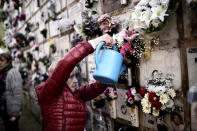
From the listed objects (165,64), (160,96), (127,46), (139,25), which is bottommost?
(160,96)

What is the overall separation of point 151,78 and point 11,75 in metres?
2.07

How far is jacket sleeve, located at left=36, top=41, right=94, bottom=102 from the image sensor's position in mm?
1418

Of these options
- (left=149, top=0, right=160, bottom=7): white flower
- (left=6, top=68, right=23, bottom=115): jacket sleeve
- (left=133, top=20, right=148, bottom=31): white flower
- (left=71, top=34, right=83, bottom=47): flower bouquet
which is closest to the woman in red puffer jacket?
(left=133, top=20, right=148, bottom=31): white flower

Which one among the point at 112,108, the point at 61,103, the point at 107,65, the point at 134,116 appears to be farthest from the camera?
the point at 112,108

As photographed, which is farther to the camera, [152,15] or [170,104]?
[170,104]

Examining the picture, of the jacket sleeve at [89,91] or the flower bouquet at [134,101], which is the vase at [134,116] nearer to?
the flower bouquet at [134,101]

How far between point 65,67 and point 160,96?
709 millimetres

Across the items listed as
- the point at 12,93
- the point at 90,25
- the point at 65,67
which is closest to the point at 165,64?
the point at 65,67

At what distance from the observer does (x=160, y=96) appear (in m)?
1.37

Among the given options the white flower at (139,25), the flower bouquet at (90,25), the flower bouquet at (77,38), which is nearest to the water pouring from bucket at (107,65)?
the white flower at (139,25)

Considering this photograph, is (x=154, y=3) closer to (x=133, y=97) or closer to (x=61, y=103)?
(x=133, y=97)

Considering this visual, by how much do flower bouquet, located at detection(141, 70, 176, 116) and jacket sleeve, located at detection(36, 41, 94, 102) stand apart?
1.81 feet

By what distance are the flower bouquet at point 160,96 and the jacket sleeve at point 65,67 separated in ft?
1.81

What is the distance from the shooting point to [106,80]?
4.64 ft
